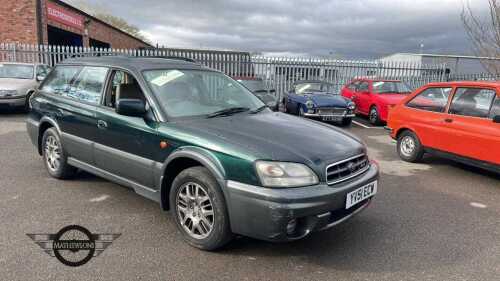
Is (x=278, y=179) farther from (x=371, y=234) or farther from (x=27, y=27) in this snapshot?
(x=27, y=27)

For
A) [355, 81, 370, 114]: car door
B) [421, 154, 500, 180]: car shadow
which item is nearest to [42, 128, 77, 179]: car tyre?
[421, 154, 500, 180]: car shadow

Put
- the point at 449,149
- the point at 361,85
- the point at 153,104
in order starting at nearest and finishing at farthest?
the point at 153,104, the point at 449,149, the point at 361,85

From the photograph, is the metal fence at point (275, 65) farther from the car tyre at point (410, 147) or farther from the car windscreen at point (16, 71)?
the car tyre at point (410, 147)

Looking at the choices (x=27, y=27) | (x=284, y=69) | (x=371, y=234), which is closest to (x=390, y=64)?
(x=284, y=69)

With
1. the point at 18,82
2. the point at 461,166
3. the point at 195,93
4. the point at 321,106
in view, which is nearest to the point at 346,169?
the point at 195,93

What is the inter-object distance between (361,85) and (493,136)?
25.7 ft

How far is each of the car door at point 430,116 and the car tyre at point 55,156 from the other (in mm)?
5567

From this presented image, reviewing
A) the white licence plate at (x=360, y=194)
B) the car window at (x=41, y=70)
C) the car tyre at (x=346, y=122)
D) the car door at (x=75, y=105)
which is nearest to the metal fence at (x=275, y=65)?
the car window at (x=41, y=70)

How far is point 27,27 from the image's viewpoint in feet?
52.4

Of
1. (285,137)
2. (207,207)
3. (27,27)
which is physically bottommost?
(207,207)

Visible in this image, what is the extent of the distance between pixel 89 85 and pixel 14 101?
300 inches

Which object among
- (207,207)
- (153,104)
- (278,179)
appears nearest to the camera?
(278,179)

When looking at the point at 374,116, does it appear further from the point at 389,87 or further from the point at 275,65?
the point at 275,65

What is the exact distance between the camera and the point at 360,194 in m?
3.15
